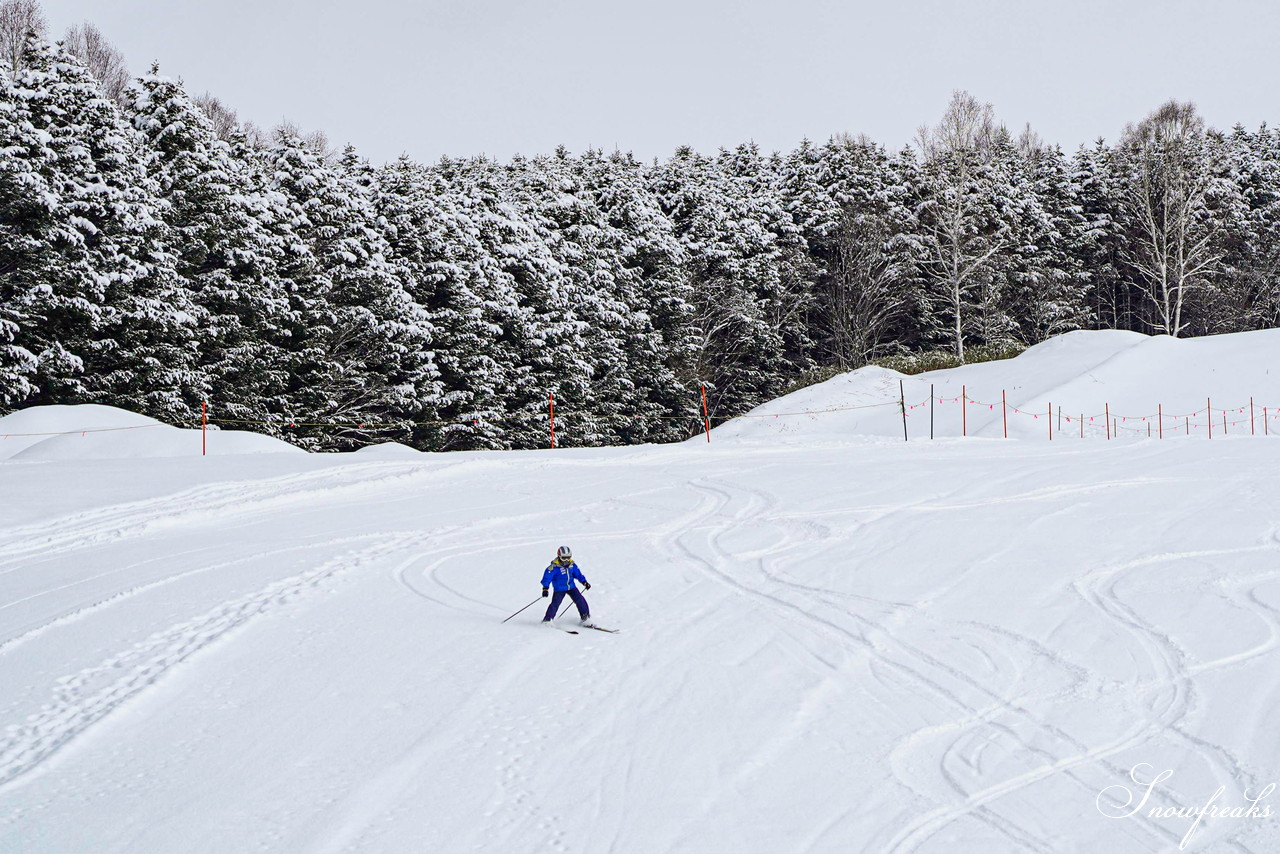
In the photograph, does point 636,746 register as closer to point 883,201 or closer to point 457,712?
point 457,712

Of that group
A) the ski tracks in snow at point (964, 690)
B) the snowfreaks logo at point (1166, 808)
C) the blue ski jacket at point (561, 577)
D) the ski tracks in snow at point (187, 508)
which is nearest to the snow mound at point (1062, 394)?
the ski tracks in snow at point (187, 508)

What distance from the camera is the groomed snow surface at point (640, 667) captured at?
16.9 feet

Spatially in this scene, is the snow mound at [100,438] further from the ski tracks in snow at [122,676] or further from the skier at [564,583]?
the skier at [564,583]

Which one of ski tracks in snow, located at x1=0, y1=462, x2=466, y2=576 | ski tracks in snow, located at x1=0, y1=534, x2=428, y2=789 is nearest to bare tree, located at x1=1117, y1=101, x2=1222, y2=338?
ski tracks in snow, located at x1=0, y1=462, x2=466, y2=576

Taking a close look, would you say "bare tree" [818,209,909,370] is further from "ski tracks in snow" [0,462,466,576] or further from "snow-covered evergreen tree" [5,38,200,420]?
"ski tracks in snow" [0,462,466,576]

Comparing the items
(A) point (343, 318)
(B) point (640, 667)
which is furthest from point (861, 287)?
(B) point (640, 667)

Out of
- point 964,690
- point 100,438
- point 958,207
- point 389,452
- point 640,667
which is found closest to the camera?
point 964,690

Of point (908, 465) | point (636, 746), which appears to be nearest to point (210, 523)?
point (636, 746)

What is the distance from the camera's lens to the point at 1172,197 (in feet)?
139

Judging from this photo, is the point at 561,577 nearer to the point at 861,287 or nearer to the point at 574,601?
the point at 574,601

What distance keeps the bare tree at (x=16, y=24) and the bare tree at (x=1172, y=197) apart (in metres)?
42.0

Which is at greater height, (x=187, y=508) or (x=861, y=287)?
(x=861, y=287)

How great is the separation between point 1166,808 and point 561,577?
16.0 feet

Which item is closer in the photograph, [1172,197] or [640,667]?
[640,667]
